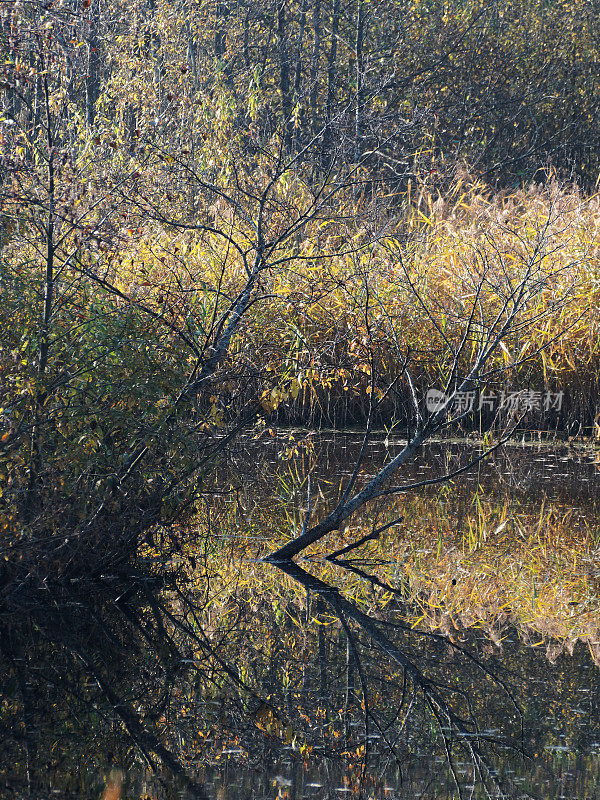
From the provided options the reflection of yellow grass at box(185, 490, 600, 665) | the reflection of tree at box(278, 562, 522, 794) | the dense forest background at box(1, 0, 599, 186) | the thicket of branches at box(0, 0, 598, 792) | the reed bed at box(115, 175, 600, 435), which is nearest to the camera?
the reflection of tree at box(278, 562, 522, 794)

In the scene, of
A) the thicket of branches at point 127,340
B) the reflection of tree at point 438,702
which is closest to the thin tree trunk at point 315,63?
the thicket of branches at point 127,340

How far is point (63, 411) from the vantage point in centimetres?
474

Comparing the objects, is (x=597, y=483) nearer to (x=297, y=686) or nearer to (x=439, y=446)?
(x=439, y=446)

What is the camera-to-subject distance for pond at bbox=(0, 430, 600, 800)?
344cm

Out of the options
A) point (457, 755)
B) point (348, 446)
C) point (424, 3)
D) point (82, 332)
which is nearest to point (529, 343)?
point (348, 446)

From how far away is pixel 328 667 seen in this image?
174 inches

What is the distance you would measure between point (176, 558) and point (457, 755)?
8.93ft

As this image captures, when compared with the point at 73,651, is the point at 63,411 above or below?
above

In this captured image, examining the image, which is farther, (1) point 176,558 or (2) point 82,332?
(1) point 176,558

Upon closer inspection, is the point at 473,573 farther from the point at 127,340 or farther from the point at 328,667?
the point at 127,340

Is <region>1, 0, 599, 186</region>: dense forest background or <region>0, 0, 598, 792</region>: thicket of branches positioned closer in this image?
<region>0, 0, 598, 792</region>: thicket of branches

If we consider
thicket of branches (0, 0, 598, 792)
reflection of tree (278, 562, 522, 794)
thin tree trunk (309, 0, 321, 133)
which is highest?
thin tree trunk (309, 0, 321, 133)

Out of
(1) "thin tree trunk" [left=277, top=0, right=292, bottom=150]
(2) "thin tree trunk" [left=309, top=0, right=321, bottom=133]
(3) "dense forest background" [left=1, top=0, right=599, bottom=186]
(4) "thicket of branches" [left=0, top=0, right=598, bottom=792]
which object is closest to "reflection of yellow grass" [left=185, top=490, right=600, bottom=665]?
(4) "thicket of branches" [left=0, top=0, right=598, bottom=792]

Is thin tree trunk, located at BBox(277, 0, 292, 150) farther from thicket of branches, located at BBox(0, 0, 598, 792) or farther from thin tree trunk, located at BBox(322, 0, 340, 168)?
thicket of branches, located at BBox(0, 0, 598, 792)
